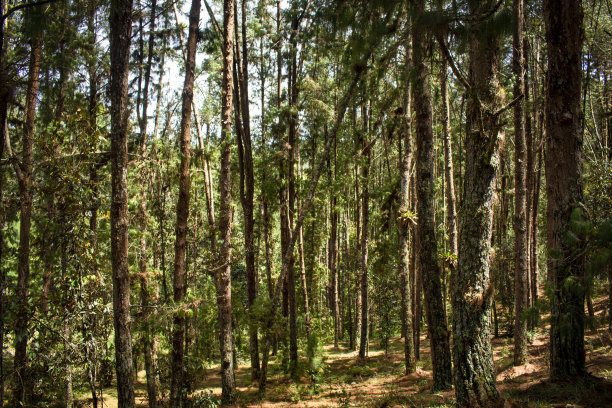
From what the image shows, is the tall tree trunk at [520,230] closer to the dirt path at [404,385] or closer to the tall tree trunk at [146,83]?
the dirt path at [404,385]

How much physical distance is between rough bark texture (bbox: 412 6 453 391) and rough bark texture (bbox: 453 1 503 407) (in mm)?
2245

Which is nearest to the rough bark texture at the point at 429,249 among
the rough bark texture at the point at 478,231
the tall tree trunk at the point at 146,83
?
the rough bark texture at the point at 478,231

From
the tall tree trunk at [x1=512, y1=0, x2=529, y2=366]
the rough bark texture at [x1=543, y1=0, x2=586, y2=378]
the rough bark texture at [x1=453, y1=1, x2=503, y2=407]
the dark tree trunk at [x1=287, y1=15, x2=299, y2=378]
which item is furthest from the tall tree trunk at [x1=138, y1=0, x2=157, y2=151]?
the rough bark texture at [x1=543, y1=0, x2=586, y2=378]

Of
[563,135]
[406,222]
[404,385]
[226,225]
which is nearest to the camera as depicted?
[563,135]

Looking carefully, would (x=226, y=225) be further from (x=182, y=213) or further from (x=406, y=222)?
(x=406, y=222)

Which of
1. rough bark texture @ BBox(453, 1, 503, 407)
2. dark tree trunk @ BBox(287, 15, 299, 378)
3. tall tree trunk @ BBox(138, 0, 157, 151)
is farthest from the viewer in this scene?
tall tree trunk @ BBox(138, 0, 157, 151)

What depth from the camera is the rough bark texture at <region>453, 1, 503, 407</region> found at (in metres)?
5.34

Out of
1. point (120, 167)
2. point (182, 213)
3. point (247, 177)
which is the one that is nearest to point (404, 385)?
point (247, 177)

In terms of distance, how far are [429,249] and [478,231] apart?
2887 millimetres

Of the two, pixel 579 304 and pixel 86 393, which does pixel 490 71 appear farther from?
pixel 86 393

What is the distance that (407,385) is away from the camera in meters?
10.6

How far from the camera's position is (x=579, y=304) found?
17.7ft

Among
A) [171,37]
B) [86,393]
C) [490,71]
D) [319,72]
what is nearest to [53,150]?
[490,71]

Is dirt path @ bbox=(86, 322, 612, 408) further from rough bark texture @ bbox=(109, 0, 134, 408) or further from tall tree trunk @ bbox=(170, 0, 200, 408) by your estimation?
rough bark texture @ bbox=(109, 0, 134, 408)
